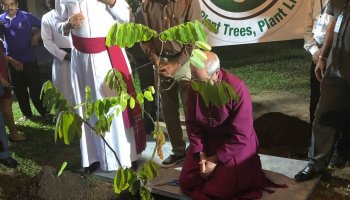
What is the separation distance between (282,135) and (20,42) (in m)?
3.43

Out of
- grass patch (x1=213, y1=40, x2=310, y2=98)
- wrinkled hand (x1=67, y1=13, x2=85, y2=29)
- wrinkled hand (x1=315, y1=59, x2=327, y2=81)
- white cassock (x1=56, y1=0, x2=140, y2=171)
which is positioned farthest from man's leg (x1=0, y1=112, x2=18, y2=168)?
grass patch (x1=213, y1=40, x2=310, y2=98)

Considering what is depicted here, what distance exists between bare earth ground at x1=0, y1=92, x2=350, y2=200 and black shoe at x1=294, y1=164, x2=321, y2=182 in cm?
14

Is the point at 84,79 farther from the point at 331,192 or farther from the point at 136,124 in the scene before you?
the point at 331,192

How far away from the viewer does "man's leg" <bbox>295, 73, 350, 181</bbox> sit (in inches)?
143

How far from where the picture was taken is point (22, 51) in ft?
17.2

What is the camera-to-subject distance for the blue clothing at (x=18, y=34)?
16.6 feet

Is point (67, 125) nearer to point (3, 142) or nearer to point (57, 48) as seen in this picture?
point (57, 48)

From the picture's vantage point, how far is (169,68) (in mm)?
3881

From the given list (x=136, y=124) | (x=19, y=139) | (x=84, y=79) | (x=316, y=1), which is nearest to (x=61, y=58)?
(x=84, y=79)

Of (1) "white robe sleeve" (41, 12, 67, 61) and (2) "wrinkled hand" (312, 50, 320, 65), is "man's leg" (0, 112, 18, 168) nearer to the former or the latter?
(1) "white robe sleeve" (41, 12, 67, 61)

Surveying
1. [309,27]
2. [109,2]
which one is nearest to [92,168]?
[109,2]

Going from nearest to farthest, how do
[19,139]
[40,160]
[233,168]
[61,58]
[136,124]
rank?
[233,168] → [136,124] → [61,58] → [40,160] → [19,139]

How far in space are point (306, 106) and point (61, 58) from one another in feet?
11.4

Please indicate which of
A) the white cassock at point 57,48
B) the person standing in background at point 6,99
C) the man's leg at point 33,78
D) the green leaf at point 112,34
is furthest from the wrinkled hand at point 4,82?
the green leaf at point 112,34
